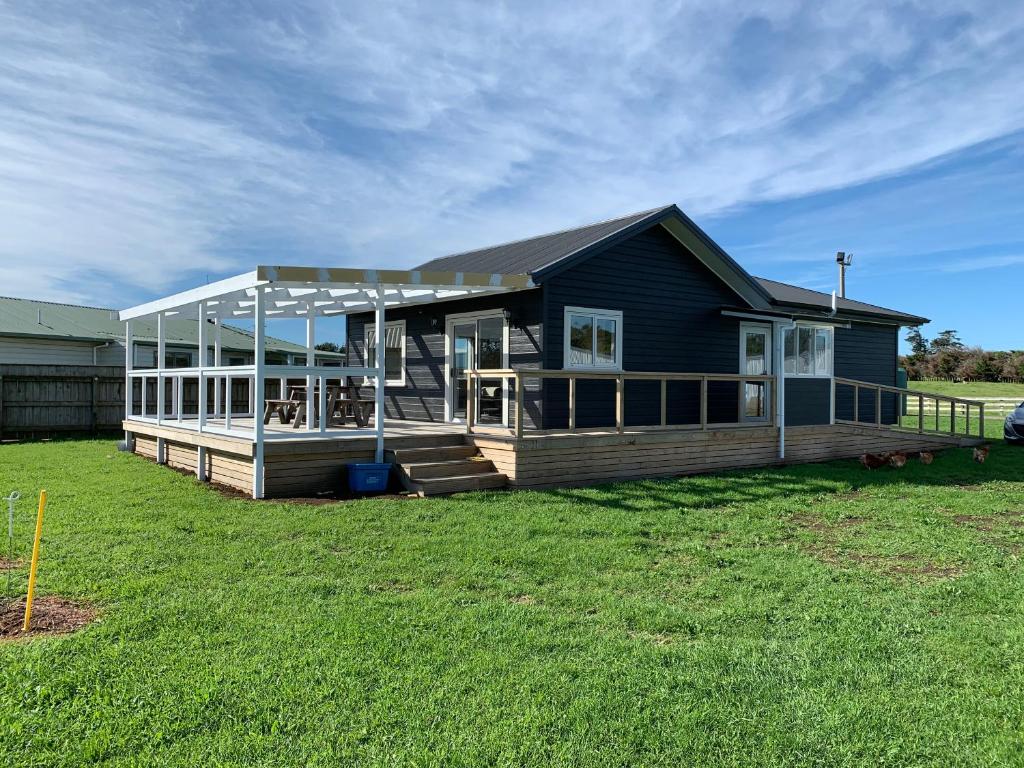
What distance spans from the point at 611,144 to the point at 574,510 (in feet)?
32.7

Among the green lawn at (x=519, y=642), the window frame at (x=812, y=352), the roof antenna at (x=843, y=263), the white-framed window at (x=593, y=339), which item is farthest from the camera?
the roof antenna at (x=843, y=263)

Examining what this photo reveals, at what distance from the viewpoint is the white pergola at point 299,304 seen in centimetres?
802

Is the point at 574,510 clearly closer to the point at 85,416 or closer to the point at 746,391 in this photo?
the point at 746,391

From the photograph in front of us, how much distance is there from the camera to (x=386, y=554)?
5531 mm

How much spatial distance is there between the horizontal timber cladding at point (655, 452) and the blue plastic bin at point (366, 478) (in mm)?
1459

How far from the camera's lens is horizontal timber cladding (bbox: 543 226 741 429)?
1045 centimetres

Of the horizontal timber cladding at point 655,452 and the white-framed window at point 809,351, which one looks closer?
the horizontal timber cladding at point 655,452

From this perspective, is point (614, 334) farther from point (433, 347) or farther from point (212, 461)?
point (212, 461)

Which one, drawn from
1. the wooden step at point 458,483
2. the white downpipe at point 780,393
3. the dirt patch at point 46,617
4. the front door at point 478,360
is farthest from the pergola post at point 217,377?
the white downpipe at point 780,393

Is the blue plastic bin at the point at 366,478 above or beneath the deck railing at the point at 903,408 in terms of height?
beneath

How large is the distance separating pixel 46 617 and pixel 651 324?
950 cm

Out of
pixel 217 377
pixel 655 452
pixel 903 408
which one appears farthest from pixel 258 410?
pixel 903 408

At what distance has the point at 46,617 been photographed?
13.2 feet

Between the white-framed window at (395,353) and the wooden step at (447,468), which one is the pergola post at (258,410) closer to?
the wooden step at (447,468)
